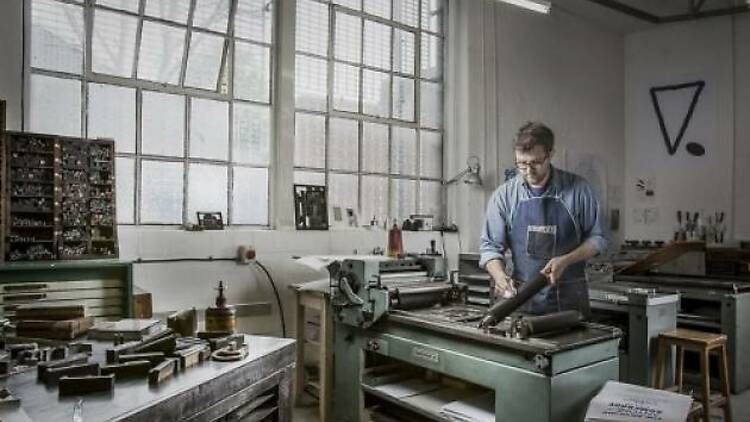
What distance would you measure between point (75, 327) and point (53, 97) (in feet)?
6.72

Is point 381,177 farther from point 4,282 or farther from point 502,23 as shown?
point 4,282

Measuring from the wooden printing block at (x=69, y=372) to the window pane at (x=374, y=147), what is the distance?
3364 mm

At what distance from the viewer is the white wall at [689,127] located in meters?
5.66

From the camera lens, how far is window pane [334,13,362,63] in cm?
445

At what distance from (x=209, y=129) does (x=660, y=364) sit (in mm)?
3200

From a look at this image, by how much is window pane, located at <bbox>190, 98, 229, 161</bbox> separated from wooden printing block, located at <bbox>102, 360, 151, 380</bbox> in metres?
2.56

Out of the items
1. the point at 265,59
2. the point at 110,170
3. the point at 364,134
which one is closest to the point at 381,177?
the point at 364,134

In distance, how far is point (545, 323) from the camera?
7.18 ft

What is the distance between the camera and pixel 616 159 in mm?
6352

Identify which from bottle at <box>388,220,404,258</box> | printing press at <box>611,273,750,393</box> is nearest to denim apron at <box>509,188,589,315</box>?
bottle at <box>388,220,404,258</box>

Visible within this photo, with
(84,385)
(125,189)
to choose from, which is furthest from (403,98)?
(84,385)

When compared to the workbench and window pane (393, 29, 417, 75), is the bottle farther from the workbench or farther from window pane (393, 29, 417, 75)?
the workbench

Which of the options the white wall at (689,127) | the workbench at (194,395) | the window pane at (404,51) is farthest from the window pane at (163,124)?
the white wall at (689,127)

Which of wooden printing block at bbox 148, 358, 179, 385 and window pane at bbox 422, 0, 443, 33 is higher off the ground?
window pane at bbox 422, 0, 443, 33
